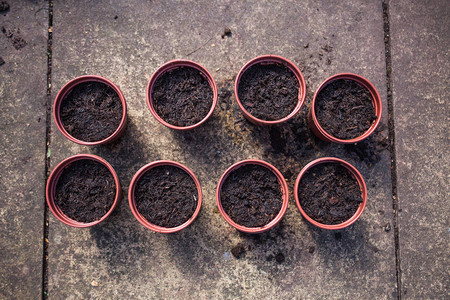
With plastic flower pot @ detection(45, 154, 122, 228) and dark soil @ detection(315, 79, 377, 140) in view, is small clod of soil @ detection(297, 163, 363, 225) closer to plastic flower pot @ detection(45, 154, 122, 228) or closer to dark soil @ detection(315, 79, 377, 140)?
dark soil @ detection(315, 79, 377, 140)

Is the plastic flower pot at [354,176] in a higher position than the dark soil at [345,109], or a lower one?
lower

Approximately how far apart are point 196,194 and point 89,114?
91cm

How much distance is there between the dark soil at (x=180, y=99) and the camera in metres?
1.94

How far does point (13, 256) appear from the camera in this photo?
2.09 m

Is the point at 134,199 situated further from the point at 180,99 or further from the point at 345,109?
the point at 345,109

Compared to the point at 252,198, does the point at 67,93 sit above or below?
above

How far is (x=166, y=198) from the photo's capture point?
1.91 metres

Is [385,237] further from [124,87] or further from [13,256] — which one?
[13,256]

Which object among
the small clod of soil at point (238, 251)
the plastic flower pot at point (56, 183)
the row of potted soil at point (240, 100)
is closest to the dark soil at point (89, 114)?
the row of potted soil at point (240, 100)

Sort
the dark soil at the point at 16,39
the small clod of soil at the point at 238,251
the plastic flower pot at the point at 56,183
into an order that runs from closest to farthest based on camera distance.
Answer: the plastic flower pot at the point at 56,183 < the small clod of soil at the point at 238,251 < the dark soil at the point at 16,39

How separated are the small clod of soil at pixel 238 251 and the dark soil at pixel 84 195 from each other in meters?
0.93

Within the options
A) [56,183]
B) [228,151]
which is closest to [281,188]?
[228,151]

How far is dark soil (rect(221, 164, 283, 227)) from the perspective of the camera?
1.91 metres

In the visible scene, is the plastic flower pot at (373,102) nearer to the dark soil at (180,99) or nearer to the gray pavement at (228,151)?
the gray pavement at (228,151)
